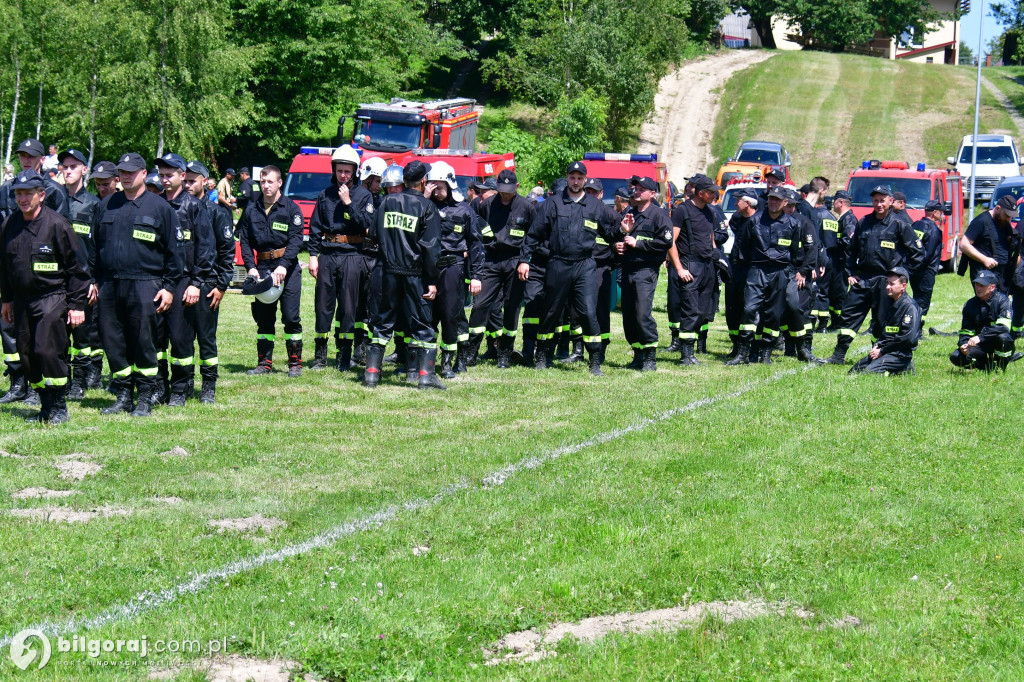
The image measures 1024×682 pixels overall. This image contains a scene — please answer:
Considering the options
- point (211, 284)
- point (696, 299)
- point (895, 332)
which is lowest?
point (895, 332)

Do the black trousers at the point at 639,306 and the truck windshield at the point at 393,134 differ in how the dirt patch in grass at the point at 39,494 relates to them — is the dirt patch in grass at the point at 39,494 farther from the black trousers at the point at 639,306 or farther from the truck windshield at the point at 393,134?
the truck windshield at the point at 393,134

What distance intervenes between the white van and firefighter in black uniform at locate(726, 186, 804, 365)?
27838 millimetres

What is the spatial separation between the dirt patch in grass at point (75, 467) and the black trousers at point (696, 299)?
25.9ft

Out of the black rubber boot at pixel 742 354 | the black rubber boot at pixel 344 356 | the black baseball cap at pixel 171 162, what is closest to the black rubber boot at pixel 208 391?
the black baseball cap at pixel 171 162

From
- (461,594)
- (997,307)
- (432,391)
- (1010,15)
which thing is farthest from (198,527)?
(1010,15)

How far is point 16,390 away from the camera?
10.9 meters

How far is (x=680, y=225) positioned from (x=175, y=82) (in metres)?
26.0

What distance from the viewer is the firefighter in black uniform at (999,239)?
1346 centimetres

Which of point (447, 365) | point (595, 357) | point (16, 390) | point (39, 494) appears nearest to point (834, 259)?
point (595, 357)

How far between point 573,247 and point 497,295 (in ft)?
4.57

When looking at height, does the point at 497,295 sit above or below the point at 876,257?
below

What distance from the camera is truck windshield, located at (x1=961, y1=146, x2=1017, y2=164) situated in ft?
131

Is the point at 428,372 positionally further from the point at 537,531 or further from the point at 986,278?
the point at 986,278

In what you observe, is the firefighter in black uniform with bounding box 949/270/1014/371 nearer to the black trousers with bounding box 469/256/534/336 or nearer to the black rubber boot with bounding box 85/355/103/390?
the black trousers with bounding box 469/256/534/336
